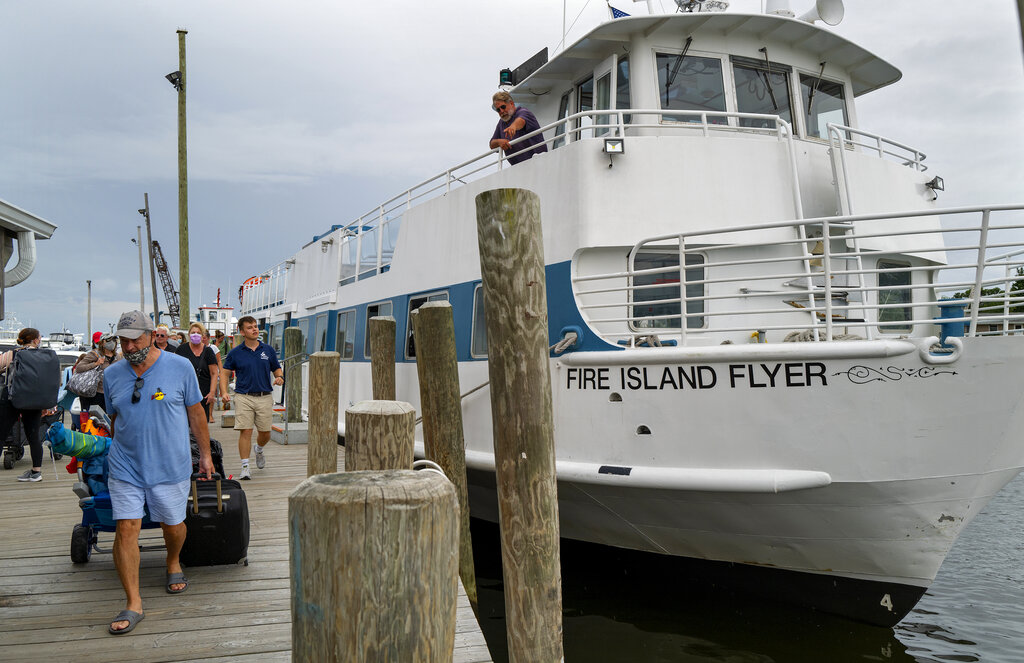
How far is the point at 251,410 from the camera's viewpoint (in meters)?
8.25

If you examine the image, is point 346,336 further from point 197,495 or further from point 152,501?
point 152,501

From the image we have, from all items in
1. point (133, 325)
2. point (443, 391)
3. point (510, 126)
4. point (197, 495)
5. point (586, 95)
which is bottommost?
point (197, 495)

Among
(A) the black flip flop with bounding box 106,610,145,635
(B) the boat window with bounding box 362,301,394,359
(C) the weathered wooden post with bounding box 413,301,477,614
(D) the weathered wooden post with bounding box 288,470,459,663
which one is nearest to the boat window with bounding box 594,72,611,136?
(C) the weathered wooden post with bounding box 413,301,477,614

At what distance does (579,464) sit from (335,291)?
805 centimetres

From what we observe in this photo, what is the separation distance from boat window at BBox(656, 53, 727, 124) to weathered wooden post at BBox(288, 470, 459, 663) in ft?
23.9

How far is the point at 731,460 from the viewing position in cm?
571

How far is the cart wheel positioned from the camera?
203 inches

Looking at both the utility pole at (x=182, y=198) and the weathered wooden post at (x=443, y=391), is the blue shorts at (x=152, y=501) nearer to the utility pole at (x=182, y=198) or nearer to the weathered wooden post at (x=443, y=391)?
the weathered wooden post at (x=443, y=391)

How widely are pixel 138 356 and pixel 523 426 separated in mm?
2211

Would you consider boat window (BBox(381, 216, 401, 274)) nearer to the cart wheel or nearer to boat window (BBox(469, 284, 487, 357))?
boat window (BBox(469, 284, 487, 357))

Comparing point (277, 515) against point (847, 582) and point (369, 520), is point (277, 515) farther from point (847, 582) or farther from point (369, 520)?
point (369, 520)

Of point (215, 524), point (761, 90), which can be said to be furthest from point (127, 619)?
point (761, 90)

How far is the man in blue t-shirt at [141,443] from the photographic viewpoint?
4145mm

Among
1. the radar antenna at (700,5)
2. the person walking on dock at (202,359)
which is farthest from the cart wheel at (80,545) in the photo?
the radar antenna at (700,5)
